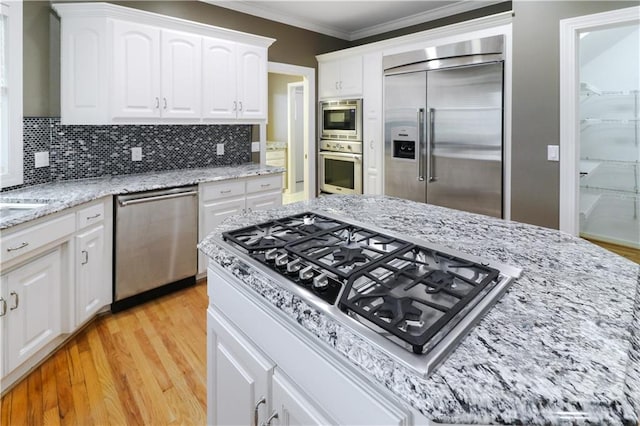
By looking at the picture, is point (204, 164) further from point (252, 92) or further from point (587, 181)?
point (587, 181)

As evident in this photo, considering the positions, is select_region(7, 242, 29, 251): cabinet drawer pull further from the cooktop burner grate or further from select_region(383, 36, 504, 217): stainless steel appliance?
select_region(383, 36, 504, 217): stainless steel appliance

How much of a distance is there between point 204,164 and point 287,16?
Result: 203cm

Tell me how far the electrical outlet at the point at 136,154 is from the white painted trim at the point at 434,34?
2.57m

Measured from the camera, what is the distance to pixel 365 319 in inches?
31.9

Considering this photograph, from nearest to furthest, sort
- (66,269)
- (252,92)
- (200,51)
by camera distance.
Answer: (66,269) < (200,51) < (252,92)

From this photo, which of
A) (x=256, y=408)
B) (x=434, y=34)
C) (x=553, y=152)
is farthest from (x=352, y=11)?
(x=256, y=408)

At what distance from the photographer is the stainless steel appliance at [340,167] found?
4.54m

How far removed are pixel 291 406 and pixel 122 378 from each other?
1598 mm

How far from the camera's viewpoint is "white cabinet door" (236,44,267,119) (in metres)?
3.71

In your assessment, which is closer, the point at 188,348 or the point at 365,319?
the point at 365,319

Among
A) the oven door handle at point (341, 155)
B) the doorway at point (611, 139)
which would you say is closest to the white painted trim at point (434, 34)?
the oven door handle at point (341, 155)

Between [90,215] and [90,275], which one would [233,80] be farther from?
[90,275]

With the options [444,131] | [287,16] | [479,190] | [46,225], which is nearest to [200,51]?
[287,16]

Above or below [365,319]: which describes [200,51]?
above
